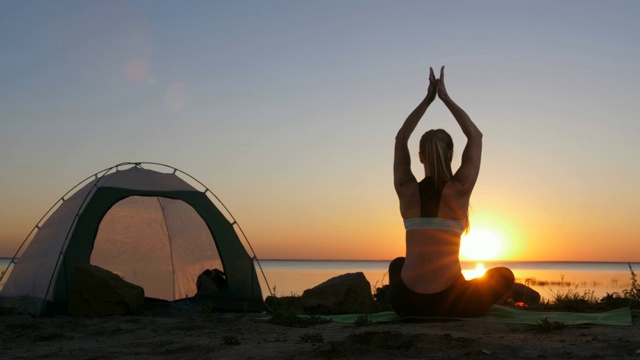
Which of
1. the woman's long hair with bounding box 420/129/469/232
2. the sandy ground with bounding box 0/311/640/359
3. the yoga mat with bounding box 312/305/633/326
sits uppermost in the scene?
the woman's long hair with bounding box 420/129/469/232

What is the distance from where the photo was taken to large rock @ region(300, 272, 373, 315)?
9.52 metres

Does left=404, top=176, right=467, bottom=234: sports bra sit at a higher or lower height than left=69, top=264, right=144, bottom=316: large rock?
higher

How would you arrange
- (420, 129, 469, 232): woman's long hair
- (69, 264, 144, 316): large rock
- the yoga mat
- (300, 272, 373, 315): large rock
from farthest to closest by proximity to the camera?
(300, 272, 373, 315): large rock < (69, 264, 144, 316): large rock < the yoga mat < (420, 129, 469, 232): woman's long hair

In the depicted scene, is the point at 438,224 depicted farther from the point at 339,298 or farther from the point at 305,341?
the point at 339,298

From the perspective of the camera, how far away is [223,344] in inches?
238

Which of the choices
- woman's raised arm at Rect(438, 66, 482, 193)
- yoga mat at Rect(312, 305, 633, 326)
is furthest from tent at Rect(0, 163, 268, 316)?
woman's raised arm at Rect(438, 66, 482, 193)

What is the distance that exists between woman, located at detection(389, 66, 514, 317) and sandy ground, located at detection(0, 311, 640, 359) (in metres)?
0.32

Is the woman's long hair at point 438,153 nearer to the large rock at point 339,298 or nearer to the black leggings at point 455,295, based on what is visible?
the black leggings at point 455,295

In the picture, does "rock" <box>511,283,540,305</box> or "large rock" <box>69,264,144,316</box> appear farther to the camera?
"rock" <box>511,283,540,305</box>

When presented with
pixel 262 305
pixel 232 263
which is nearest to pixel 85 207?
pixel 232 263

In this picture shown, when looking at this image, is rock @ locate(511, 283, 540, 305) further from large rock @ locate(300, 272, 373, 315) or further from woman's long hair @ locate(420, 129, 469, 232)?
woman's long hair @ locate(420, 129, 469, 232)

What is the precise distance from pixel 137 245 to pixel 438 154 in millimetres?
7025

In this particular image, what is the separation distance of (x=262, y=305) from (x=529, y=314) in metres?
4.56

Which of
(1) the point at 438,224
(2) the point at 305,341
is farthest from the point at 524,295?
(2) the point at 305,341
